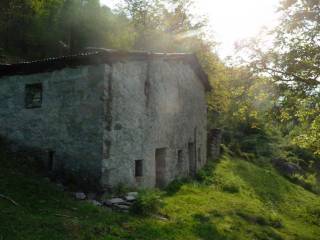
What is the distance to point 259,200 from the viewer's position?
18891 millimetres

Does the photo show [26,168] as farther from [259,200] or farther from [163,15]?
[163,15]

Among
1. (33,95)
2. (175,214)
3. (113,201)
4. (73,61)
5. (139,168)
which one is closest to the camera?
(113,201)

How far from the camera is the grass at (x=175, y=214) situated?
9414 mm

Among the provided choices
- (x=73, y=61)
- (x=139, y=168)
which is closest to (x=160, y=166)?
(x=139, y=168)

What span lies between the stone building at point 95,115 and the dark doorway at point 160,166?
0.05 meters

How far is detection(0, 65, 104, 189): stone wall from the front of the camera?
13.2 meters

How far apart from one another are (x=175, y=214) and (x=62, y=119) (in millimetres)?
5454

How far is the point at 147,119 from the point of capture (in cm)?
1558

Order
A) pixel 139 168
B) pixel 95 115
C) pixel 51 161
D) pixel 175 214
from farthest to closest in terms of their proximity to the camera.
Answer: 1. pixel 139 168
2. pixel 51 161
3. pixel 95 115
4. pixel 175 214

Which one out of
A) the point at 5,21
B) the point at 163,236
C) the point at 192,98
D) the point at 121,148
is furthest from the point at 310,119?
the point at 5,21

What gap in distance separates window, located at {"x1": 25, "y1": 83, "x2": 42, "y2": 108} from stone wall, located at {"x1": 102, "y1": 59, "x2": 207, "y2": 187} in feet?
11.3

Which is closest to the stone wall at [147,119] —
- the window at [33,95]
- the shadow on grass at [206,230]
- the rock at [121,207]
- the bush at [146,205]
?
the rock at [121,207]

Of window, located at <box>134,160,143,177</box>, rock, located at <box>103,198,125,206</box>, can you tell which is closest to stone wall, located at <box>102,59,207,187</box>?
window, located at <box>134,160,143,177</box>

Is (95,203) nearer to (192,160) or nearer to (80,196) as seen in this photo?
(80,196)
